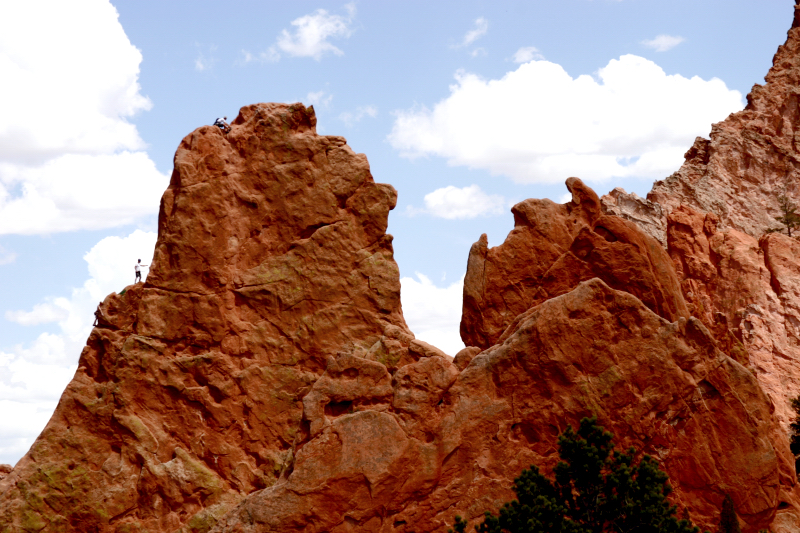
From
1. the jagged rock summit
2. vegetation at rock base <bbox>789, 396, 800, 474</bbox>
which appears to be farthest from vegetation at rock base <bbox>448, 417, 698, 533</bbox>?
vegetation at rock base <bbox>789, 396, 800, 474</bbox>

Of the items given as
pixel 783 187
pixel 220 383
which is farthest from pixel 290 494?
pixel 783 187

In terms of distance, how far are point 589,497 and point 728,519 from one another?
5332mm

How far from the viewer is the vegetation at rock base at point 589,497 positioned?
29656 millimetres

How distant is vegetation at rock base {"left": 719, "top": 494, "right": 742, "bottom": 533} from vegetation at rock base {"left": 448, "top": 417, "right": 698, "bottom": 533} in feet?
8.98

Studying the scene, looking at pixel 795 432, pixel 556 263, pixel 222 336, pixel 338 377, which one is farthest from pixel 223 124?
pixel 795 432

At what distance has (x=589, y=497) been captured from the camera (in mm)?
30625

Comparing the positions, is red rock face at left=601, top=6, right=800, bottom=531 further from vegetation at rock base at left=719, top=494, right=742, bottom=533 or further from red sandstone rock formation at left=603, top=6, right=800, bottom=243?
vegetation at rock base at left=719, top=494, right=742, bottom=533

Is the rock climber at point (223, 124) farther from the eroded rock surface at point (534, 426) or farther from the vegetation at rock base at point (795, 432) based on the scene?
the vegetation at rock base at point (795, 432)

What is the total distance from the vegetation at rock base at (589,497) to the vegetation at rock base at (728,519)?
2736mm

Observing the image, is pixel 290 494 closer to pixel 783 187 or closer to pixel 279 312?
pixel 279 312

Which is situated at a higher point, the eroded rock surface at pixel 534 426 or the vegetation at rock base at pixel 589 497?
the eroded rock surface at pixel 534 426

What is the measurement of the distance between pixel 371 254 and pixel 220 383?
790 centimetres

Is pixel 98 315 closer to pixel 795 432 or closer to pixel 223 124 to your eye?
pixel 223 124

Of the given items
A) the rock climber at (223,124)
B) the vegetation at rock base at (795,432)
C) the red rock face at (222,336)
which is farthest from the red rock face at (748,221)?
the rock climber at (223,124)
